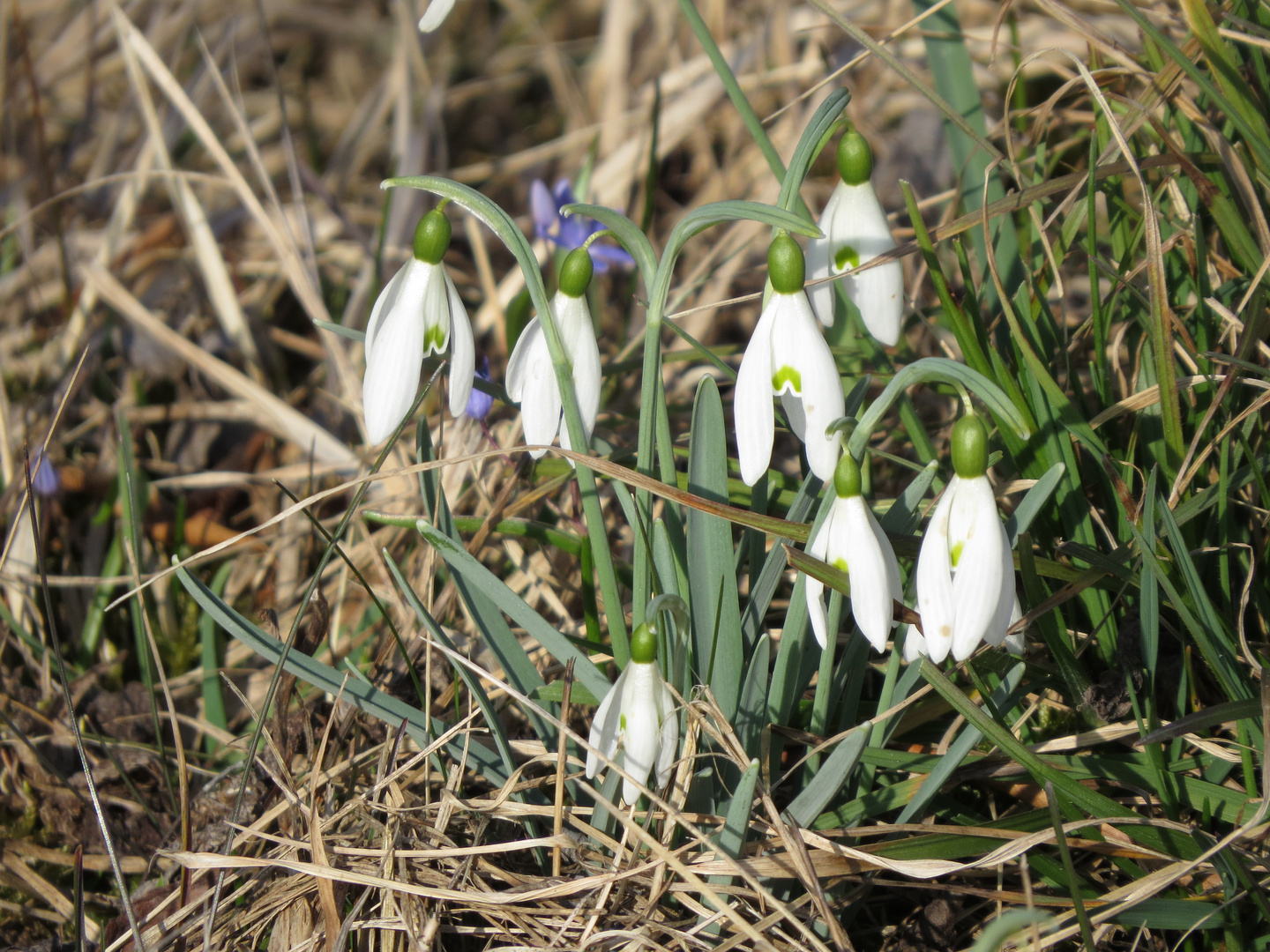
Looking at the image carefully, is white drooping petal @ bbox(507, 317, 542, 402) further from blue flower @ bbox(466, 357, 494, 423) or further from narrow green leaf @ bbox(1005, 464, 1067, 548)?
narrow green leaf @ bbox(1005, 464, 1067, 548)

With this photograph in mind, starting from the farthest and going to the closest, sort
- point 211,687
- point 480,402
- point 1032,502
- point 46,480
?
point 46,480
point 211,687
point 480,402
point 1032,502

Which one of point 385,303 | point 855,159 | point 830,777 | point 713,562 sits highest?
point 855,159

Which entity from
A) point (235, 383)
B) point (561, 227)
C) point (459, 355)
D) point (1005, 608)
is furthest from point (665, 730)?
point (235, 383)

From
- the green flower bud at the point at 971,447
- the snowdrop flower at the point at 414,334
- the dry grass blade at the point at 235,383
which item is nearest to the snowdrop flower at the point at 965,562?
the green flower bud at the point at 971,447

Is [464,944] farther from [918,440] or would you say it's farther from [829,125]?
[829,125]

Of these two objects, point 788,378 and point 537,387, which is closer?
point 788,378

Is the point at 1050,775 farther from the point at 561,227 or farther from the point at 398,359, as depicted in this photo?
the point at 561,227

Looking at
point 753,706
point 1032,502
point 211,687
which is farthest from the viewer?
point 211,687
